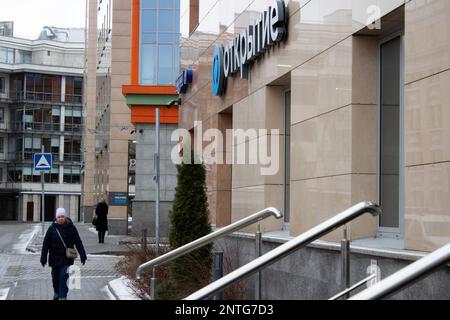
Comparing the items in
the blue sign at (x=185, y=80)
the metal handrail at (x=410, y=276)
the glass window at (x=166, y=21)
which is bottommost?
the metal handrail at (x=410, y=276)

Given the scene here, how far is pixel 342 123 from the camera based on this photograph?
9.48 meters

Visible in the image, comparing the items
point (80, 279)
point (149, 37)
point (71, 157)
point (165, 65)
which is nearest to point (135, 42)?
point (149, 37)

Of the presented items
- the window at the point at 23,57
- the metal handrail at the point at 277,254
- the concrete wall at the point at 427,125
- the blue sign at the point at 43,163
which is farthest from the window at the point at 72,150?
the metal handrail at the point at 277,254

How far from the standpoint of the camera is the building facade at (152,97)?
1404 inches

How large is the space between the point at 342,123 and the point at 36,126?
276 ft

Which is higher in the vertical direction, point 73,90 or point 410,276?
point 73,90

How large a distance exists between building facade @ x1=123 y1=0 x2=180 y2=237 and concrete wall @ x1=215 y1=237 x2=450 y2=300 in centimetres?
2352

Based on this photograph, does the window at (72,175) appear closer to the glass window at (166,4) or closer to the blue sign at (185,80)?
the glass window at (166,4)

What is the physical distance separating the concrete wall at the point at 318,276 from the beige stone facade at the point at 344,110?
1.04ft

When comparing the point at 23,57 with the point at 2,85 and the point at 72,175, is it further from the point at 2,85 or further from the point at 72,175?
the point at 72,175

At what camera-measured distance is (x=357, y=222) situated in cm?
908

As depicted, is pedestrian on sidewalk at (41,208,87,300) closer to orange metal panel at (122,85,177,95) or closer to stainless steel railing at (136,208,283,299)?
stainless steel railing at (136,208,283,299)

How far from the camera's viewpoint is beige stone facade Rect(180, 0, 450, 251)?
7164 millimetres
